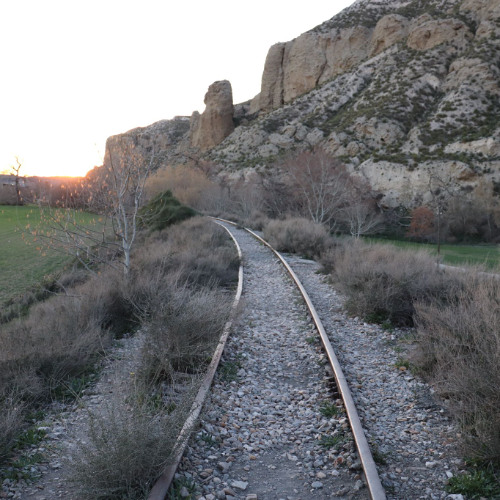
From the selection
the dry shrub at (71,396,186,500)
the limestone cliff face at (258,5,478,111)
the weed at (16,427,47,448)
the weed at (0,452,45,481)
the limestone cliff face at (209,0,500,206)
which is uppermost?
the limestone cliff face at (258,5,478,111)

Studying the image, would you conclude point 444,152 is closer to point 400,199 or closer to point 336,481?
point 400,199

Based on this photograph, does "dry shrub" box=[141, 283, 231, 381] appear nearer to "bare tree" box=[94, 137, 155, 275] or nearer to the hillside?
"bare tree" box=[94, 137, 155, 275]

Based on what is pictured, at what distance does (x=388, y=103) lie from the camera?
5322 centimetres

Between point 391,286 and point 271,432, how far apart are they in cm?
497

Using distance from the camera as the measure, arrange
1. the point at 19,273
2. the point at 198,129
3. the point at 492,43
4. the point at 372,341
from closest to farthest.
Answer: the point at 372,341 → the point at 19,273 → the point at 492,43 → the point at 198,129

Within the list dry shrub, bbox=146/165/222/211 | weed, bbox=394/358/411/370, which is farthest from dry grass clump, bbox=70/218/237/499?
dry shrub, bbox=146/165/222/211

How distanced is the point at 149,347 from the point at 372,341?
3711mm

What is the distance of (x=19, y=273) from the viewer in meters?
21.9

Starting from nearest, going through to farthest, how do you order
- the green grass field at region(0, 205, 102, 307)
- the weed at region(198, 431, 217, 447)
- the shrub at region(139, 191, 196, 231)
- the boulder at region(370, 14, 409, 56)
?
the weed at region(198, 431, 217, 447) < the green grass field at region(0, 205, 102, 307) < the shrub at region(139, 191, 196, 231) < the boulder at region(370, 14, 409, 56)

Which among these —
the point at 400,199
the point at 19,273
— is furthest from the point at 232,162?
the point at 19,273

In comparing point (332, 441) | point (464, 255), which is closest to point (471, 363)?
point (332, 441)

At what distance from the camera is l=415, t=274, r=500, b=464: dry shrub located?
3.96 meters

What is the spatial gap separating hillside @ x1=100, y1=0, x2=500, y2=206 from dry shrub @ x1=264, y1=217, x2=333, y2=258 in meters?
14.4

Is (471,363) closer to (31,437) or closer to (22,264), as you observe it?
(31,437)
